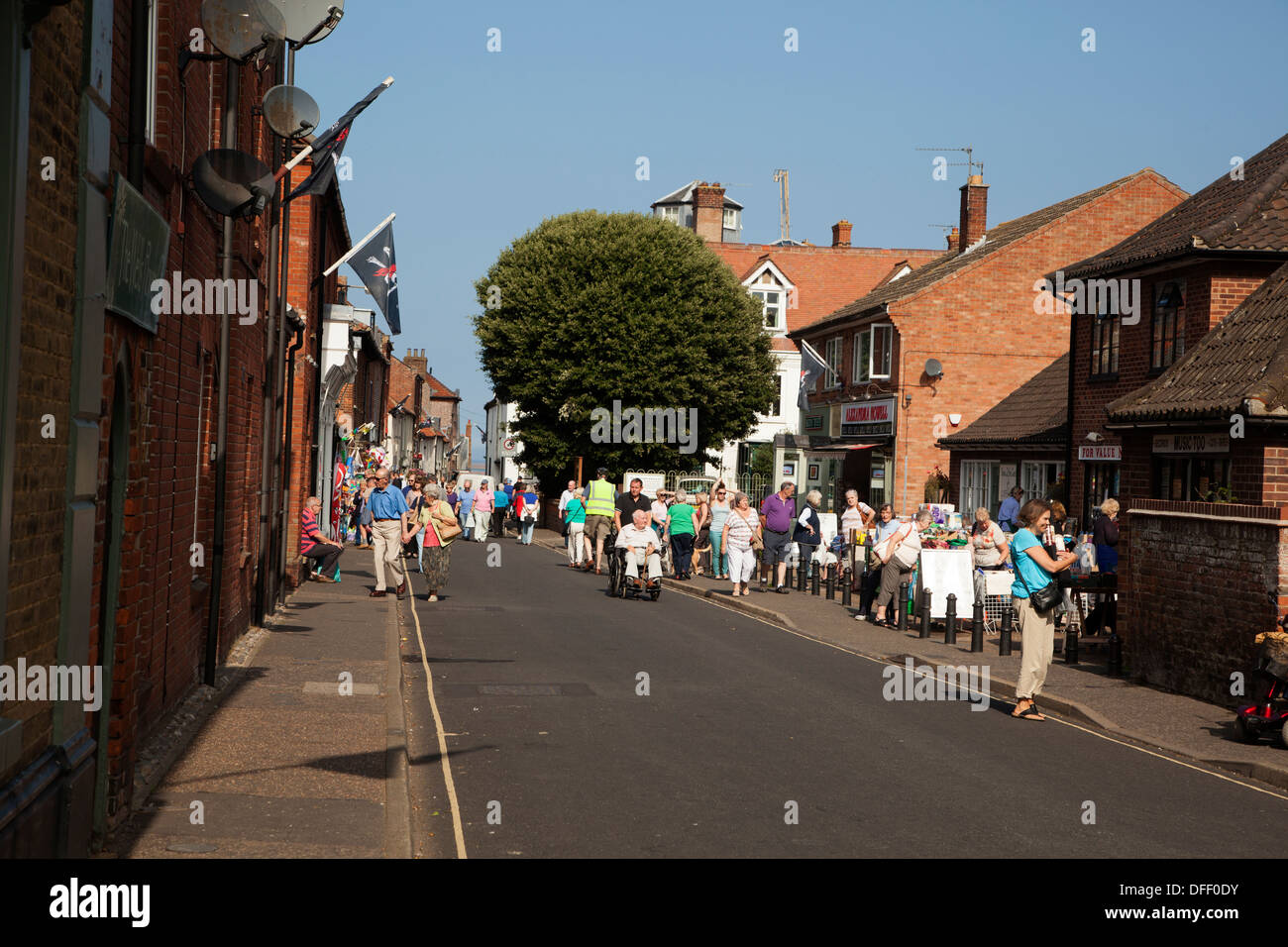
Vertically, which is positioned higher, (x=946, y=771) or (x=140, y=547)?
(x=140, y=547)

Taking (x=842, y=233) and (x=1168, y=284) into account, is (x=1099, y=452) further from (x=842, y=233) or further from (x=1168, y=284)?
(x=842, y=233)

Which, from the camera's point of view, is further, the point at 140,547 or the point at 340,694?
the point at 340,694

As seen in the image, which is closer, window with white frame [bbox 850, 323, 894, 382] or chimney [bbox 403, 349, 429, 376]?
window with white frame [bbox 850, 323, 894, 382]

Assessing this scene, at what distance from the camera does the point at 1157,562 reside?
14398 millimetres

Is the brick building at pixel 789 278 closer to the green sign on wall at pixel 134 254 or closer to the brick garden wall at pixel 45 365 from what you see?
the green sign on wall at pixel 134 254

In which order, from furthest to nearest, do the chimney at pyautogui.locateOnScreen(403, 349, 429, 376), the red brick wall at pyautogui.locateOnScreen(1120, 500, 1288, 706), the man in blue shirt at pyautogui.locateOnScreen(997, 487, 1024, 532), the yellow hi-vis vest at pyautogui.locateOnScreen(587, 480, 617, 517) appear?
1. the chimney at pyautogui.locateOnScreen(403, 349, 429, 376)
2. the man in blue shirt at pyautogui.locateOnScreen(997, 487, 1024, 532)
3. the yellow hi-vis vest at pyautogui.locateOnScreen(587, 480, 617, 517)
4. the red brick wall at pyautogui.locateOnScreen(1120, 500, 1288, 706)

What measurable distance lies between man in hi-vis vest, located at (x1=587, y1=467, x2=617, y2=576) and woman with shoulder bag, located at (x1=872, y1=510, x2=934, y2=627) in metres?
8.87

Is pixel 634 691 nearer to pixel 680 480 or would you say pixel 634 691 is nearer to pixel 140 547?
pixel 140 547

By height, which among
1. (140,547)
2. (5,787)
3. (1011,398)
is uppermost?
(1011,398)

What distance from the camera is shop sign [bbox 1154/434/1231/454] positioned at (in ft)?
47.3

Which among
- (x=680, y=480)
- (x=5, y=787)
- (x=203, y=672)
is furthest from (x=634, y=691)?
(x=680, y=480)

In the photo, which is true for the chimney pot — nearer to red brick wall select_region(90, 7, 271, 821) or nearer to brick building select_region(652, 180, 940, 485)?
brick building select_region(652, 180, 940, 485)

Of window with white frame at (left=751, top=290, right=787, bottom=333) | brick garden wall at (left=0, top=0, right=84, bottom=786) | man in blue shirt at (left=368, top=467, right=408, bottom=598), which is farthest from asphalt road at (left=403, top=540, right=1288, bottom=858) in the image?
window with white frame at (left=751, top=290, right=787, bottom=333)
